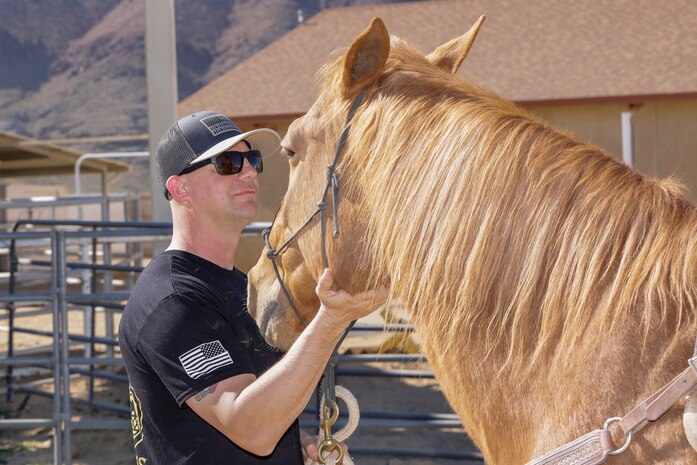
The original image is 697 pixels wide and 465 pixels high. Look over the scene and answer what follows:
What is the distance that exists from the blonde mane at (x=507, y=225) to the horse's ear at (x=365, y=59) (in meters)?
0.04

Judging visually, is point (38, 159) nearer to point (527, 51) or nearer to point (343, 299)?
point (527, 51)

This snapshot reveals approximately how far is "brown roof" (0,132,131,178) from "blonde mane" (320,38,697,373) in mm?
11127

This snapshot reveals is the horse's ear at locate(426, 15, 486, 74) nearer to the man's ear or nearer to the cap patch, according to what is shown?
the cap patch

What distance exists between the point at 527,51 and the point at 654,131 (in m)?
3.04

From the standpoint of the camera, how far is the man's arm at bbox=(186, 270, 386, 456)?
1.72 meters

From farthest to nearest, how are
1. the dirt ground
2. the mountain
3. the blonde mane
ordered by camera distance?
the mountain
the dirt ground
the blonde mane

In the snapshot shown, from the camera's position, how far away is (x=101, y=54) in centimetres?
6106

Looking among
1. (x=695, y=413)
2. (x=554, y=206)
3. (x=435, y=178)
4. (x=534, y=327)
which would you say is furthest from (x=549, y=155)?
(x=695, y=413)

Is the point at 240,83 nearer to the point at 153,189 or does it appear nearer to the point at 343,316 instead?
the point at 153,189

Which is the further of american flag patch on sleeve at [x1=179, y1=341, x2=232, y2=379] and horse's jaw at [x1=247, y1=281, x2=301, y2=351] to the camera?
horse's jaw at [x1=247, y1=281, x2=301, y2=351]

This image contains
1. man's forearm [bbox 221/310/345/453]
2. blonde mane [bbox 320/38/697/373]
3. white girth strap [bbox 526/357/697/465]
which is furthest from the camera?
man's forearm [bbox 221/310/345/453]

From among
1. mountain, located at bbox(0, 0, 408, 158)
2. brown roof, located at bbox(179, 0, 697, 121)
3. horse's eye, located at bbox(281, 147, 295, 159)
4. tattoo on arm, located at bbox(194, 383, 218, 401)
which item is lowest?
mountain, located at bbox(0, 0, 408, 158)

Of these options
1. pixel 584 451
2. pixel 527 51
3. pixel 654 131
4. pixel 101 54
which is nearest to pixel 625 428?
pixel 584 451

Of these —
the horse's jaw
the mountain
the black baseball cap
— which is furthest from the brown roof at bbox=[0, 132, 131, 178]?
the mountain
